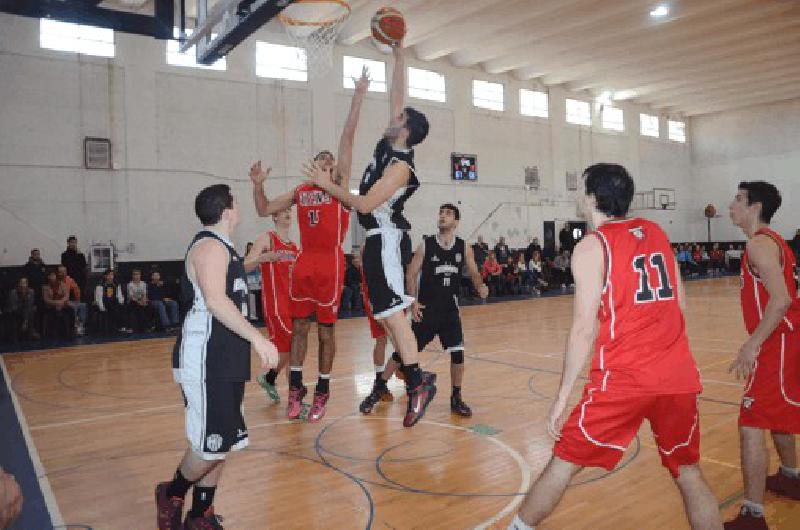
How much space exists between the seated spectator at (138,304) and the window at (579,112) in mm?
17108

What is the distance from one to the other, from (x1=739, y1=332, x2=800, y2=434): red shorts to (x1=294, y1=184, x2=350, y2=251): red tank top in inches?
122

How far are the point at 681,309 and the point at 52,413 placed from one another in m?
5.67

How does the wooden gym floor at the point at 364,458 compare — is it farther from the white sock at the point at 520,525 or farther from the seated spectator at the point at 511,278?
the seated spectator at the point at 511,278

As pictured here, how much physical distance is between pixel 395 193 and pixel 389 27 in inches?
70.4

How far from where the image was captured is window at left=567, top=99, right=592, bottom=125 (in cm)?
2347

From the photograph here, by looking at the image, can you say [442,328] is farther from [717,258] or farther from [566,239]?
[717,258]

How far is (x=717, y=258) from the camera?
26.7 meters

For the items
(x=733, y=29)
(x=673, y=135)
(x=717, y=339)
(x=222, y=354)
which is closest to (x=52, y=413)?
(x=222, y=354)

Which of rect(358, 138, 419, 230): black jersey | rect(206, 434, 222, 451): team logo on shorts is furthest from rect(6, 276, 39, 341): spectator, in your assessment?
rect(206, 434, 222, 451): team logo on shorts

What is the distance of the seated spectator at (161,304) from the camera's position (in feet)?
40.9

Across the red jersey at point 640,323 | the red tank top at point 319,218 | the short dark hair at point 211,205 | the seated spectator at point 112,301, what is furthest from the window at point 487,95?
the red jersey at point 640,323

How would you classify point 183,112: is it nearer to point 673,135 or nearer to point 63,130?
point 63,130

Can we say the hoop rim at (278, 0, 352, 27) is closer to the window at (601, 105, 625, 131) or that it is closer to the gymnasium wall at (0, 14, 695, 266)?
the gymnasium wall at (0, 14, 695, 266)

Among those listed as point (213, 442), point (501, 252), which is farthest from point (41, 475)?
point (501, 252)
